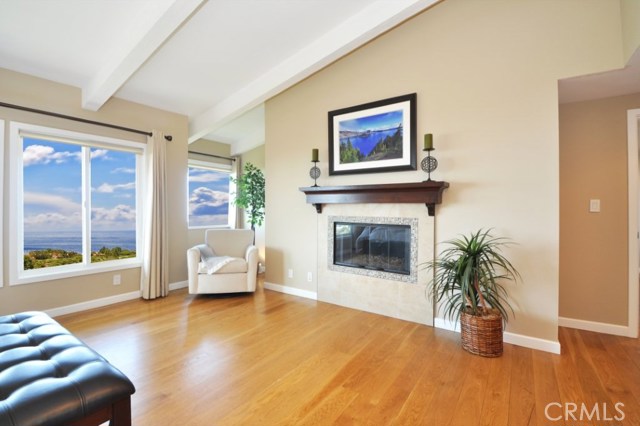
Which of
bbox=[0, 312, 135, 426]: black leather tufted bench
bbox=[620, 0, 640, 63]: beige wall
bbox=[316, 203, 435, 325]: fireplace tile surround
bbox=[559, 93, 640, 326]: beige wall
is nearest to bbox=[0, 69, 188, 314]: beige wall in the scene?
bbox=[0, 312, 135, 426]: black leather tufted bench

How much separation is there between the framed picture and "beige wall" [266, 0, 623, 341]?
0.10 m

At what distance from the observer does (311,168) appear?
3906 millimetres

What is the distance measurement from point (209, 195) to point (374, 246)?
12.6ft

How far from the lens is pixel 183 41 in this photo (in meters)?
3.01

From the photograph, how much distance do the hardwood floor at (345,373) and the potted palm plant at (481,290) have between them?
0.17 meters

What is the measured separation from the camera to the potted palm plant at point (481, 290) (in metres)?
2.39

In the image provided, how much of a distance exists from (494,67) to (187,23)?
2850 mm

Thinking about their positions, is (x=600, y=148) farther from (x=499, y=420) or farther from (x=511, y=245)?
(x=499, y=420)

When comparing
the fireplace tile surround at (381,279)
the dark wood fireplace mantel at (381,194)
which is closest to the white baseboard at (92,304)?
the fireplace tile surround at (381,279)

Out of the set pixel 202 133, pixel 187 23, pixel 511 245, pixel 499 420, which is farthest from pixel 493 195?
pixel 202 133

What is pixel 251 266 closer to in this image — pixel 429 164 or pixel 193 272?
pixel 193 272

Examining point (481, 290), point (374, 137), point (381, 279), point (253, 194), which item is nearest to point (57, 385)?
point (381, 279)

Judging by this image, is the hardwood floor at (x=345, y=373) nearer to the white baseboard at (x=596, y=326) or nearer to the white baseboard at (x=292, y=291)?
the white baseboard at (x=596, y=326)

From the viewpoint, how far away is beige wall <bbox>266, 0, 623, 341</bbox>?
8.07ft
